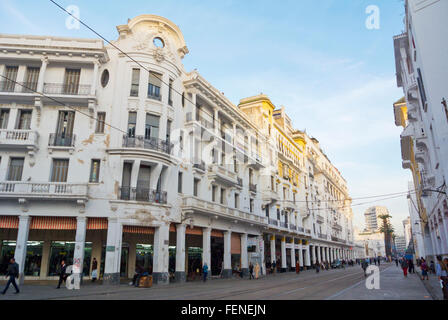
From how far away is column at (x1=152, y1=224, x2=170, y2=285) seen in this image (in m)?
22.8

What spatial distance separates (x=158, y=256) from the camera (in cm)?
2306

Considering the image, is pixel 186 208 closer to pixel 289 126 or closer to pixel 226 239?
pixel 226 239

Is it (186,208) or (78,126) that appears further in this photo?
(186,208)

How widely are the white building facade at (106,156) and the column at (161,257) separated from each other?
2.8 inches

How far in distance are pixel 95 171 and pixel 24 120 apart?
6.55 metres

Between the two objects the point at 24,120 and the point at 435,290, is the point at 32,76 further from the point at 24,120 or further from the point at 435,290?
the point at 435,290

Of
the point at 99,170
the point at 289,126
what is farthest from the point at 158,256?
the point at 289,126

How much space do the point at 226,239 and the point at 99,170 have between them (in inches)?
567

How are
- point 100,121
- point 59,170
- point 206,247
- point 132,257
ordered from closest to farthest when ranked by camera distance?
1. point 59,170
2. point 100,121
3. point 132,257
4. point 206,247

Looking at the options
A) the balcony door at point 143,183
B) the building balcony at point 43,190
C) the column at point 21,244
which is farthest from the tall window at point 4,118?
the balcony door at point 143,183

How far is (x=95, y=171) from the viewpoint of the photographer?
75.4ft

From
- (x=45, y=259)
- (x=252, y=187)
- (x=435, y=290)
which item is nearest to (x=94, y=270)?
(x=45, y=259)

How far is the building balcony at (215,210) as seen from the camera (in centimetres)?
2575
